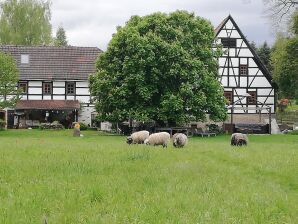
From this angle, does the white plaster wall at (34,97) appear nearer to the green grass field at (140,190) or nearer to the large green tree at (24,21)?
the large green tree at (24,21)

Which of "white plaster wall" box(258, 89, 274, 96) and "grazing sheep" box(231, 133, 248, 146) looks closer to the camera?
"grazing sheep" box(231, 133, 248, 146)

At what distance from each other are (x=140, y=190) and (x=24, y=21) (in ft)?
213

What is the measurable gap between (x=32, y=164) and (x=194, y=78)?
108 feet

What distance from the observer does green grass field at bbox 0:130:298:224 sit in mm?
8617

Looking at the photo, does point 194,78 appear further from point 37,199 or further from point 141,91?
point 37,199

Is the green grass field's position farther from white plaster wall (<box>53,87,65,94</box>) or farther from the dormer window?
the dormer window

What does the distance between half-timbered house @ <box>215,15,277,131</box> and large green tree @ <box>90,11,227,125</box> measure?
12.9 metres

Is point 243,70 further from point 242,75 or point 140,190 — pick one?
point 140,190

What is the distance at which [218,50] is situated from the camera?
1997 inches

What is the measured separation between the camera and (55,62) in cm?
6191

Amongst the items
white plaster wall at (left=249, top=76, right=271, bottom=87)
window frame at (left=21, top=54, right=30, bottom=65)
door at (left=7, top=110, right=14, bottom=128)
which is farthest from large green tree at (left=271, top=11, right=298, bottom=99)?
door at (left=7, top=110, right=14, bottom=128)

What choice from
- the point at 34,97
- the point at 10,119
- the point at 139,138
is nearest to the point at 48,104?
the point at 34,97

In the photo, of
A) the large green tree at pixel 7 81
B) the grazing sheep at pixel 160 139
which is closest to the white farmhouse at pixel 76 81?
the large green tree at pixel 7 81

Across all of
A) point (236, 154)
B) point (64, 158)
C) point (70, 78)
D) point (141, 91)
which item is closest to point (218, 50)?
point (141, 91)
